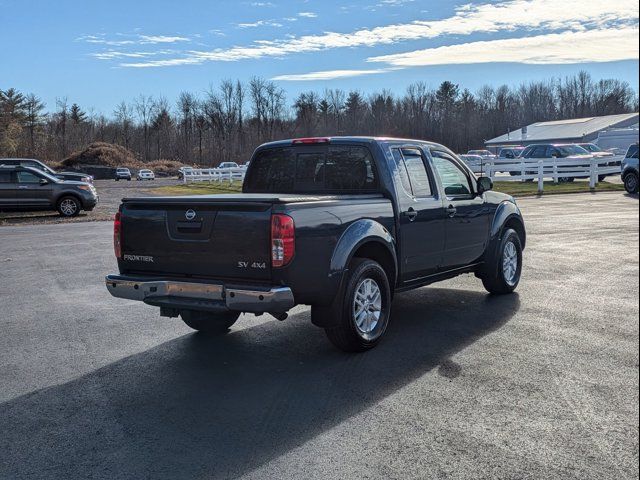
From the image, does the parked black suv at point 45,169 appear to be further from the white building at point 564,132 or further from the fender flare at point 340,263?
the white building at point 564,132

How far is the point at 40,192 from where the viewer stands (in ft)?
74.7

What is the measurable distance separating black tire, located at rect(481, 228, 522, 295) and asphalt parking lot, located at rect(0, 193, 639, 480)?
17 centimetres

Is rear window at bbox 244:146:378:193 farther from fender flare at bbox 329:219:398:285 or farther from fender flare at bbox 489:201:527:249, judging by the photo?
fender flare at bbox 489:201:527:249

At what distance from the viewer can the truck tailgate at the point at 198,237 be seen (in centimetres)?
550

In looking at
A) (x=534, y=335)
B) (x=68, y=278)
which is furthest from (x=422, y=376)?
(x=68, y=278)

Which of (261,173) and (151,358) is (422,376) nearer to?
(151,358)

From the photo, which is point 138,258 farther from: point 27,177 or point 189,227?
point 27,177

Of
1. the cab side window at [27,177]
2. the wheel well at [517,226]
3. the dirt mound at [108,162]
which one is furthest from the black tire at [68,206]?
the dirt mound at [108,162]

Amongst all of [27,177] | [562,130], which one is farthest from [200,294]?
[562,130]

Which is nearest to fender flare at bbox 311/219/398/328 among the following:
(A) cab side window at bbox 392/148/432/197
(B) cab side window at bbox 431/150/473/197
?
(A) cab side window at bbox 392/148/432/197

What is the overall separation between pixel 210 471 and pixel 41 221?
20025 millimetres

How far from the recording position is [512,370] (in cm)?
547

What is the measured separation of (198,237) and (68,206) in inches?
748

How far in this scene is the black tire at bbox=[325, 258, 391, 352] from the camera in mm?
5977
